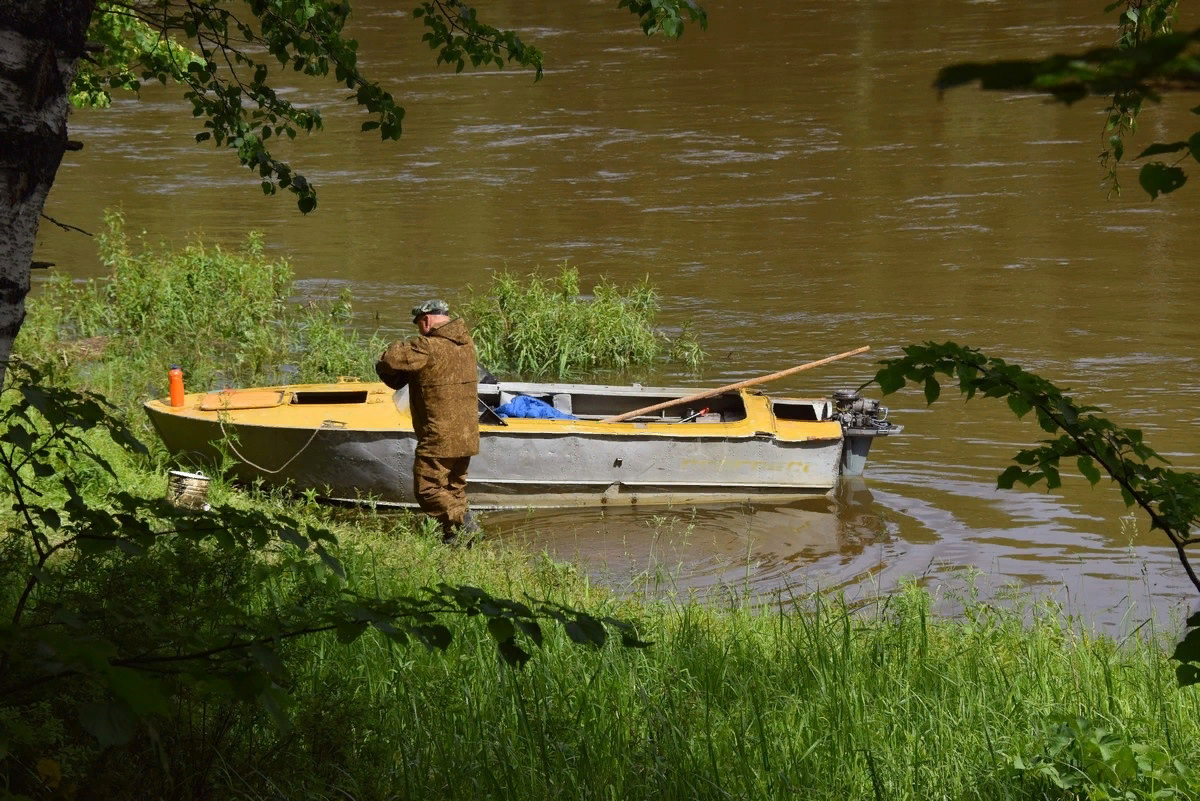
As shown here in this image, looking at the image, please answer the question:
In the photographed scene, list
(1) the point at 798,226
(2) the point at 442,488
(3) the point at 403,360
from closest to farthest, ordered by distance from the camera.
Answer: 1. (3) the point at 403,360
2. (2) the point at 442,488
3. (1) the point at 798,226

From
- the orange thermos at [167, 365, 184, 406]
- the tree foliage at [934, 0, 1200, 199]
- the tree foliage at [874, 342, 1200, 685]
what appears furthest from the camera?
the orange thermos at [167, 365, 184, 406]

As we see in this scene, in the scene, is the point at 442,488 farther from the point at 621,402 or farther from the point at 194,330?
the point at 194,330

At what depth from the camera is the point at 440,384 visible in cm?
956

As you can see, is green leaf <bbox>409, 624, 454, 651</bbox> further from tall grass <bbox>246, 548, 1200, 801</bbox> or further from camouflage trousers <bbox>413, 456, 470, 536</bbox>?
camouflage trousers <bbox>413, 456, 470, 536</bbox>

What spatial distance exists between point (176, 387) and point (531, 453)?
2729mm

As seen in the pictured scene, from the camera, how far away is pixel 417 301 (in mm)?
18078

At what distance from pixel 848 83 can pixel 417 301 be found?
16.3 meters

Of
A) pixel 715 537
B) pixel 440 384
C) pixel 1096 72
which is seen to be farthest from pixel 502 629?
pixel 715 537

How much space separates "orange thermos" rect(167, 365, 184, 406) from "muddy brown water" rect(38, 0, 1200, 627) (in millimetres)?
2607

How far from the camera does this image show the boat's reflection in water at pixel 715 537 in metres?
9.70

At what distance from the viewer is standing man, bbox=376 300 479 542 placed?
948cm

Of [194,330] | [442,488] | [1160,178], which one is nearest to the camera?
[1160,178]

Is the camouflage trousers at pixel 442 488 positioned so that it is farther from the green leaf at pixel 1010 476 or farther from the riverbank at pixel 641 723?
the green leaf at pixel 1010 476

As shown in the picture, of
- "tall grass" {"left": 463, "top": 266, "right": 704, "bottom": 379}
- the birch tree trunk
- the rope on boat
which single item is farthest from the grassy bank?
"tall grass" {"left": 463, "top": 266, "right": 704, "bottom": 379}
